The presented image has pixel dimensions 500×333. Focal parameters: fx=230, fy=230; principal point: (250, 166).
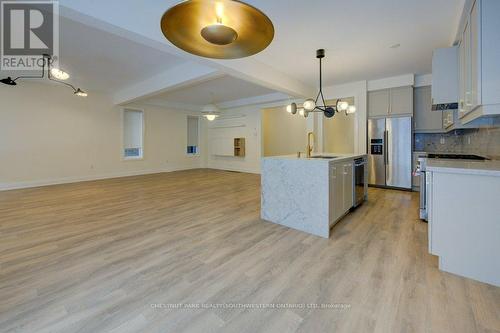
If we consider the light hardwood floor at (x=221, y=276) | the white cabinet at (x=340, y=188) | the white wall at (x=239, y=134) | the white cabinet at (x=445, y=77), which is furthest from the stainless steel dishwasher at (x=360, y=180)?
the white wall at (x=239, y=134)

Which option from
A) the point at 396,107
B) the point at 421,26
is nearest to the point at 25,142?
the point at 421,26

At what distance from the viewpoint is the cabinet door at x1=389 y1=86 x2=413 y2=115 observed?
17.2 feet

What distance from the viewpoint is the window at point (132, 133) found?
7949 mm

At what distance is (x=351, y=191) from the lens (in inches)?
141

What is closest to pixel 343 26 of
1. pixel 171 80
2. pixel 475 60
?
pixel 475 60

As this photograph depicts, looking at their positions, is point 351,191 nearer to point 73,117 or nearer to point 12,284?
point 12,284

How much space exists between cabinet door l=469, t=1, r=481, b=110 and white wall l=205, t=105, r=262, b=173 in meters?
6.37

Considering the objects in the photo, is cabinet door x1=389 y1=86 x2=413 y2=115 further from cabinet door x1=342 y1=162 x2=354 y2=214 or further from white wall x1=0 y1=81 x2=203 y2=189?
white wall x1=0 y1=81 x2=203 y2=189

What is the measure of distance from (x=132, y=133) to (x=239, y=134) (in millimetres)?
3841

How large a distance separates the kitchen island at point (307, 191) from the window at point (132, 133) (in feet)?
20.9

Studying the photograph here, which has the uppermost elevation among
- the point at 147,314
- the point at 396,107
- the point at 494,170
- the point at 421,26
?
the point at 421,26

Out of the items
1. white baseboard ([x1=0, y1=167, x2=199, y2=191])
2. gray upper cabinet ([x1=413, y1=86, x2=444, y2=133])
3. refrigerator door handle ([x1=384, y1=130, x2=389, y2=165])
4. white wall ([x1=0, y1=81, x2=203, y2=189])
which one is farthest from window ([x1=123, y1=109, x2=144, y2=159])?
gray upper cabinet ([x1=413, y1=86, x2=444, y2=133])

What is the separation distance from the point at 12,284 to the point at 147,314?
1.27m

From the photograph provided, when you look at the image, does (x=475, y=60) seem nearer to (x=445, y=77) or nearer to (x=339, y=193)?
(x=445, y=77)
